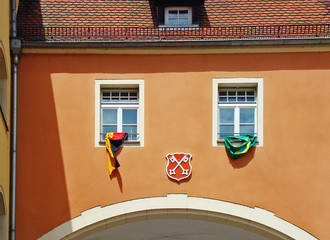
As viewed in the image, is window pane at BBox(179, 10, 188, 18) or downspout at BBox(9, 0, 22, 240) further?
window pane at BBox(179, 10, 188, 18)

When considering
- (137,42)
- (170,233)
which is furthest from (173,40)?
(170,233)

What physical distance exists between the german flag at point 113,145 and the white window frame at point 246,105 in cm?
181

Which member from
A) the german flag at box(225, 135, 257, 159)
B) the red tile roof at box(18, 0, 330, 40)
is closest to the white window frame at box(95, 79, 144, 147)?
the red tile roof at box(18, 0, 330, 40)

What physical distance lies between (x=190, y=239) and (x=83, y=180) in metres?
4.09

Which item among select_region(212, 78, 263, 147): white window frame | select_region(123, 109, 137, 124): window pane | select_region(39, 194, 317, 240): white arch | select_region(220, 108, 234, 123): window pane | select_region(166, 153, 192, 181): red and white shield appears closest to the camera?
select_region(39, 194, 317, 240): white arch

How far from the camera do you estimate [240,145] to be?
1568 centimetres

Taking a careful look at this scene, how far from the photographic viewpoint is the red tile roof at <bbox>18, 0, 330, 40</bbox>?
16938 mm

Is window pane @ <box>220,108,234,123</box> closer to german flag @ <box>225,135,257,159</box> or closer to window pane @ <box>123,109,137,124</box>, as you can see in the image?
german flag @ <box>225,135,257,159</box>

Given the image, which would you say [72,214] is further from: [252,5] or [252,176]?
[252,5]

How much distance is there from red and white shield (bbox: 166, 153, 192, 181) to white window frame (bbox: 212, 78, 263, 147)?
65 centimetres

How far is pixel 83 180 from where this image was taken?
15.7 m

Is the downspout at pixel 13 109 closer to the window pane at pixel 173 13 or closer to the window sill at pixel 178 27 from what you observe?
the window sill at pixel 178 27

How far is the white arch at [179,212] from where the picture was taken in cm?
1549

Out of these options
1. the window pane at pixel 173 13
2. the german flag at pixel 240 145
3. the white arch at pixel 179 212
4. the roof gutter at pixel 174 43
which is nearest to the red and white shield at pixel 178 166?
the white arch at pixel 179 212
